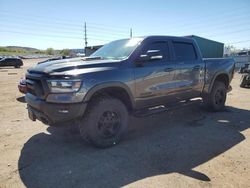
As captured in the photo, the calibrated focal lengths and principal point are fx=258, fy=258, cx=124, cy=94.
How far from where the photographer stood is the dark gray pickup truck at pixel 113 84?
4.07 metres

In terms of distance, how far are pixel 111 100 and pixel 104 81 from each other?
0.43 meters

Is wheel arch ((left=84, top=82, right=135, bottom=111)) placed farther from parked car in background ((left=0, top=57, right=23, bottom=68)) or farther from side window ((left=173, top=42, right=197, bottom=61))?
parked car in background ((left=0, top=57, right=23, bottom=68))

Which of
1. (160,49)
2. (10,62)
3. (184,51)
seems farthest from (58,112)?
(10,62)

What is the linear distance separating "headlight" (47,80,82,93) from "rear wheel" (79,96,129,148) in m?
0.53

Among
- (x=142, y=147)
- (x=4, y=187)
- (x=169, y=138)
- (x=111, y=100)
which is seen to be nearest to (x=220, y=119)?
(x=169, y=138)

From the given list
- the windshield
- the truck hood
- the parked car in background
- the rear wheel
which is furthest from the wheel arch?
the parked car in background

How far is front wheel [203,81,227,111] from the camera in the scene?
7.11 m

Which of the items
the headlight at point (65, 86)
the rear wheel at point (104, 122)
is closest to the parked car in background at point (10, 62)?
the rear wheel at point (104, 122)

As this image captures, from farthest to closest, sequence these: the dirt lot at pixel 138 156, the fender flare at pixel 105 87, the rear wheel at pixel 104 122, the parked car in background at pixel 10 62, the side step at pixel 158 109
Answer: the parked car in background at pixel 10 62
the side step at pixel 158 109
the rear wheel at pixel 104 122
the fender flare at pixel 105 87
the dirt lot at pixel 138 156

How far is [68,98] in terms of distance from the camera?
13.2 feet

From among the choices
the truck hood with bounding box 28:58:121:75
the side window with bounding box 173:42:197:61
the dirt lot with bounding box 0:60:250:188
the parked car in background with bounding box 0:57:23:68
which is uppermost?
the side window with bounding box 173:42:197:61

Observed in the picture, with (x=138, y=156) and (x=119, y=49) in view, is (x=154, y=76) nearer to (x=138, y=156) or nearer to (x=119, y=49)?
(x=119, y=49)

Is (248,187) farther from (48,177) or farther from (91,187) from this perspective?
(48,177)

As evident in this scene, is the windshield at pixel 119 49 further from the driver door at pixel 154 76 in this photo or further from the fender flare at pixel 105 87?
the fender flare at pixel 105 87
